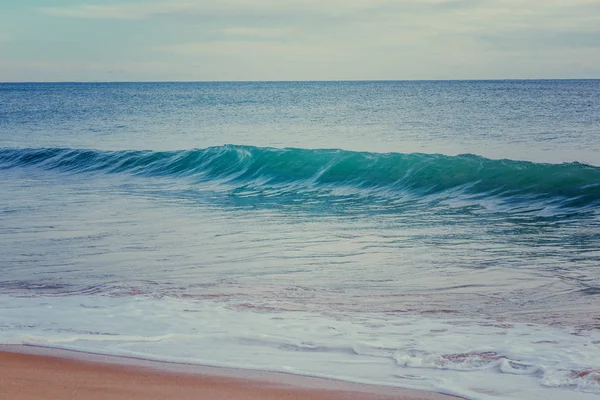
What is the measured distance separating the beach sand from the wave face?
9382 mm

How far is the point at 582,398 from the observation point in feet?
13.8

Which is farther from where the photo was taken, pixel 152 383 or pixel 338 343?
pixel 338 343

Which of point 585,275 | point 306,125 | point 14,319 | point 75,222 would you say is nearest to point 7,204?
point 75,222

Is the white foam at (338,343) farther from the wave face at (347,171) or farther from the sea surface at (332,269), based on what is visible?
the wave face at (347,171)

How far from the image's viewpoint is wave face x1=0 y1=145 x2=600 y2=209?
14.2 m

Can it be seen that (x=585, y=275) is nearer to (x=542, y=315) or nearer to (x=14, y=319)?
(x=542, y=315)

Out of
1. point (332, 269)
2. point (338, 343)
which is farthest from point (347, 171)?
point (338, 343)

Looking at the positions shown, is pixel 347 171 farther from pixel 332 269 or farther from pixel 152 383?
pixel 152 383

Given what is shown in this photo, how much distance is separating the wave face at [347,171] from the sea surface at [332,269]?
0.24ft

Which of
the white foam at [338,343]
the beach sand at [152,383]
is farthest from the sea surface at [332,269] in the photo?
the beach sand at [152,383]

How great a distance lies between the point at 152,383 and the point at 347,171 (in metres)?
14.3

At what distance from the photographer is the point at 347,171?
60.9ft

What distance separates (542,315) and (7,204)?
10807mm

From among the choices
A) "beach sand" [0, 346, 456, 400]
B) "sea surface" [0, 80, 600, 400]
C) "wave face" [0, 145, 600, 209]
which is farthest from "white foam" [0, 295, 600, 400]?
"wave face" [0, 145, 600, 209]
